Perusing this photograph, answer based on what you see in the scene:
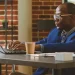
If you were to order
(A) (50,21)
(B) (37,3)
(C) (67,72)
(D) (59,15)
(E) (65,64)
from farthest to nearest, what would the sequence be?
(B) (37,3)
(A) (50,21)
(D) (59,15)
(C) (67,72)
(E) (65,64)

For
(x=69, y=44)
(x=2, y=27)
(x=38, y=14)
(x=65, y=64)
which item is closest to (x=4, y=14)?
(x=2, y=27)

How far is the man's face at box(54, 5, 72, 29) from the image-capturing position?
2.35m

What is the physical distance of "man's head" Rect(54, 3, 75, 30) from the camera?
92.7 inches

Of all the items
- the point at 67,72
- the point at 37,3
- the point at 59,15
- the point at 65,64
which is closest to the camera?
the point at 65,64


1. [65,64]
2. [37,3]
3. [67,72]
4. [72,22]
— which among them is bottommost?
[67,72]

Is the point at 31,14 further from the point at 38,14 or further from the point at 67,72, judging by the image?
the point at 67,72

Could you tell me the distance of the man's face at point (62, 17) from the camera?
2.35 meters

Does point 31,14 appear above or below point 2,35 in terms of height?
above

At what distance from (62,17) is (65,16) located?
1.1 inches

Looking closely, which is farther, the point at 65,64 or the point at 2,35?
the point at 2,35

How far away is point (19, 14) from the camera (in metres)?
4.42

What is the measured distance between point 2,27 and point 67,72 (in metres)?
2.63

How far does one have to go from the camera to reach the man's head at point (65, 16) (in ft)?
7.73

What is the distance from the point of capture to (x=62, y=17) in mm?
2357
